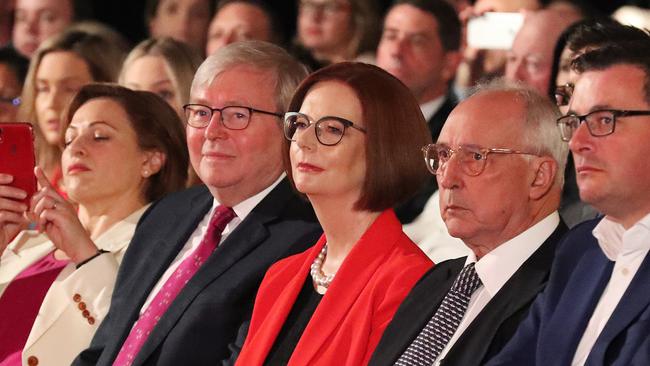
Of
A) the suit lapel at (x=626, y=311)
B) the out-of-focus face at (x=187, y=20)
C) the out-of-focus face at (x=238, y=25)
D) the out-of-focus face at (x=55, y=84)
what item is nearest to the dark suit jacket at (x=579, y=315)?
the suit lapel at (x=626, y=311)

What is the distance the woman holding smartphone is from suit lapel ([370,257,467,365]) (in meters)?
1.42

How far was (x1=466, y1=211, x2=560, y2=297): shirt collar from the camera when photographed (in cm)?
344

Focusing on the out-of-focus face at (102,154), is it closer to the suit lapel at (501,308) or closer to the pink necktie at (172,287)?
the pink necktie at (172,287)

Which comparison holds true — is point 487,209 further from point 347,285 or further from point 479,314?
→ point 347,285

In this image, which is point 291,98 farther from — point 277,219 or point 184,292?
point 184,292

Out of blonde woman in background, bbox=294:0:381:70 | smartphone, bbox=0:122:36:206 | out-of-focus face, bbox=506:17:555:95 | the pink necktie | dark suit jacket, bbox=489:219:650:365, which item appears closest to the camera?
dark suit jacket, bbox=489:219:650:365

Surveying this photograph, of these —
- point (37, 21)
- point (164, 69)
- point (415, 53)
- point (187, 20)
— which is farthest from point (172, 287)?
point (37, 21)

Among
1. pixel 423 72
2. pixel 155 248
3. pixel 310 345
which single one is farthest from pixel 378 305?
pixel 423 72

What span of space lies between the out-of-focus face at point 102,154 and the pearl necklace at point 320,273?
1.28m

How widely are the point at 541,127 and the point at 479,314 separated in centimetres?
52

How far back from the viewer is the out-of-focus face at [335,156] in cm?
382

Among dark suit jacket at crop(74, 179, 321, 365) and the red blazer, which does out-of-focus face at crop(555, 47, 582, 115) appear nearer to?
the red blazer

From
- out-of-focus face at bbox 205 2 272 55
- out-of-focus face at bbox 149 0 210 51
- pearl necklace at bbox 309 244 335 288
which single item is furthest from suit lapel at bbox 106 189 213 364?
out-of-focus face at bbox 149 0 210 51

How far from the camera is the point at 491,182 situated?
351 centimetres
